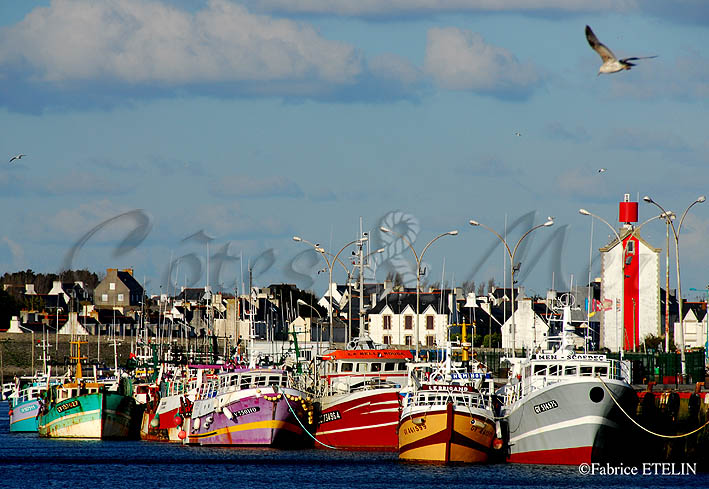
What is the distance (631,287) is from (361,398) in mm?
62604

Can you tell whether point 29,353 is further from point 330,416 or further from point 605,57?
point 605,57

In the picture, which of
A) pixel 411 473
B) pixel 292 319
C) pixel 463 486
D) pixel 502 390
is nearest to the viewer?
pixel 463 486

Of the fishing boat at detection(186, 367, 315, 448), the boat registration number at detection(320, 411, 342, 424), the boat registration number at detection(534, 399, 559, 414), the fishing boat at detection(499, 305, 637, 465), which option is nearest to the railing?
the fishing boat at detection(499, 305, 637, 465)

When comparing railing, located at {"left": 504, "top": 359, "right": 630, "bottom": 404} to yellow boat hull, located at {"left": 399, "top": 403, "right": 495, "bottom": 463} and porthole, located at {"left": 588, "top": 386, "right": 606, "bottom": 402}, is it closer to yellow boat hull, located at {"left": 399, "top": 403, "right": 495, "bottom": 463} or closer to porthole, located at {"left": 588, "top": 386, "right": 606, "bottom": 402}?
porthole, located at {"left": 588, "top": 386, "right": 606, "bottom": 402}

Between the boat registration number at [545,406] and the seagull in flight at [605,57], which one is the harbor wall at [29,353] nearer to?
the boat registration number at [545,406]

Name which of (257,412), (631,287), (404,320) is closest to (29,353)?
(404,320)

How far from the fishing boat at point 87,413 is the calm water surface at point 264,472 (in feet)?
36.4

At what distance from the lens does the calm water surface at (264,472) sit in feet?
166

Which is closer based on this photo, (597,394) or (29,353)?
(597,394)

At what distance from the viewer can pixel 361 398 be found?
212 feet

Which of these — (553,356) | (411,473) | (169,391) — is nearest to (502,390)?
(553,356)

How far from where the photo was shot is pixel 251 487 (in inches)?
1998

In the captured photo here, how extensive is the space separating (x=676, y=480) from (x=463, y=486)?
864cm

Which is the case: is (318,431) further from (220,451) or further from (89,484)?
(89,484)
